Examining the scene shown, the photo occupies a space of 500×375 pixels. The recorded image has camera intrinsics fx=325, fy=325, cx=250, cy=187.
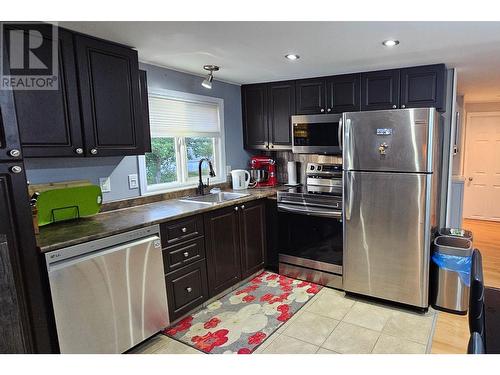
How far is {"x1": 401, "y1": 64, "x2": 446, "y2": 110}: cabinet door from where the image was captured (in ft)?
9.48

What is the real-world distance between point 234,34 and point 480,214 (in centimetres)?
581

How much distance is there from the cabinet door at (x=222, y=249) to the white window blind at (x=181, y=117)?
95 centimetres

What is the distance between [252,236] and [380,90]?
1899 millimetres

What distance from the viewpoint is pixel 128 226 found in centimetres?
213

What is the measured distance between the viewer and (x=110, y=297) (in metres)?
2.02

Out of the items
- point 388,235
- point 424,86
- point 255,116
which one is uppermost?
point 424,86

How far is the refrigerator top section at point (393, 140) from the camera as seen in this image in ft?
8.13

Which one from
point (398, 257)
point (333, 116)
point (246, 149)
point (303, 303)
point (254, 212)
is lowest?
point (303, 303)

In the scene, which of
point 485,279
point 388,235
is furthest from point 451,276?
point 485,279

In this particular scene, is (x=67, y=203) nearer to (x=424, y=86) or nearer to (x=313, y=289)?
(x=313, y=289)

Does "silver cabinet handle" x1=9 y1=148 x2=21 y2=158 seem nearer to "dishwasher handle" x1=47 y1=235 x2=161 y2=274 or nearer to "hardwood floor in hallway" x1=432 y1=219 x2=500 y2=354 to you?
"dishwasher handle" x1=47 y1=235 x2=161 y2=274

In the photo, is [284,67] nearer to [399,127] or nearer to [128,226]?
[399,127]

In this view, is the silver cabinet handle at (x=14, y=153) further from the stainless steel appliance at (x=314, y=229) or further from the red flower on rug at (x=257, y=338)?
the stainless steel appliance at (x=314, y=229)
